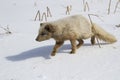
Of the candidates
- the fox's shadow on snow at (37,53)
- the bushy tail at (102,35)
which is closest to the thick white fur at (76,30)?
the bushy tail at (102,35)

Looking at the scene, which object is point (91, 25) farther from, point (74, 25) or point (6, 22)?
point (6, 22)

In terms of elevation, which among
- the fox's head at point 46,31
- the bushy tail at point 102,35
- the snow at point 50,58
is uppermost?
the fox's head at point 46,31

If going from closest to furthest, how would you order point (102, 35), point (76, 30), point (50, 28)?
point (50, 28) → point (76, 30) → point (102, 35)

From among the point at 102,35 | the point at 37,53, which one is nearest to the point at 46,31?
the point at 37,53

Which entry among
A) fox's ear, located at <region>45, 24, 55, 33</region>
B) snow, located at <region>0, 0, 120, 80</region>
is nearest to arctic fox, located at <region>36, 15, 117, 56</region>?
fox's ear, located at <region>45, 24, 55, 33</region>

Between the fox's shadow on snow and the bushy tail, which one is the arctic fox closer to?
the bushy tail

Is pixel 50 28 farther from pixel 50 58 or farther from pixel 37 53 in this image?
pixel 37 53

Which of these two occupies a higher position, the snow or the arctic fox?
the arctic fox

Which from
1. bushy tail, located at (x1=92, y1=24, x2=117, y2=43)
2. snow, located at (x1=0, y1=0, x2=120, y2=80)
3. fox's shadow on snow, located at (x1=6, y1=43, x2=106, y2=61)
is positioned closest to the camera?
snow, located at (x1=0, y1=0, x2=120, y2=80)

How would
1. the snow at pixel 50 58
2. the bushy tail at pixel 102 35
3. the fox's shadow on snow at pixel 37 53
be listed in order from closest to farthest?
the snow at pixel 50 58
the fox's shadow on snow at pixel 37 53
the bushy tail at pixel 102 35

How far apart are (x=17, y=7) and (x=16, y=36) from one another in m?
3.21

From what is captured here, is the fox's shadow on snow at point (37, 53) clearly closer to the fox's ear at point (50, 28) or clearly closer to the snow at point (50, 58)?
the snow at point (50, 58)

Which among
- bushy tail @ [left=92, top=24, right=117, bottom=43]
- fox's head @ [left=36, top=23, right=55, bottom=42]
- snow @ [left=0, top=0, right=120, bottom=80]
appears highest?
fox's head @ [left=36, top=23, right=55, bottom=42]

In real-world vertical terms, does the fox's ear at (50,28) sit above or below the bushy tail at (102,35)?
above
